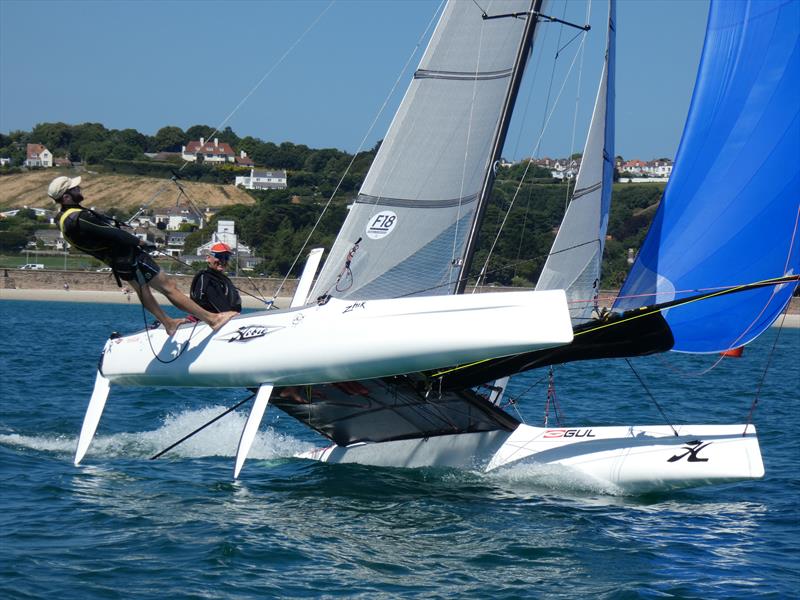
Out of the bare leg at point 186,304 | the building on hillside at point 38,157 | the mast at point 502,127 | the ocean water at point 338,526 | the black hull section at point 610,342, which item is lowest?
the ocean water at point 338,526

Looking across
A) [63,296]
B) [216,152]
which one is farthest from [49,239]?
[216,152]

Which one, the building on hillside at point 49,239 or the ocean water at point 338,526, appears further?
the building on hillside at point 49,239

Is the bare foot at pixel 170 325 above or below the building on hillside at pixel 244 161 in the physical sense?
below

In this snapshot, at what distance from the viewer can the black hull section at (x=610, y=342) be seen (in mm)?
7402

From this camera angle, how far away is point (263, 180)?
106m

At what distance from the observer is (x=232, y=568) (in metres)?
5.75

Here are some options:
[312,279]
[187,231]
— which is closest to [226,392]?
[312,279]

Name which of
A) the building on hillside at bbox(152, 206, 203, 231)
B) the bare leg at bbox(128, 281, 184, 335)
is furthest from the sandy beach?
the bare leg at bbox(128, 281, 184, 335)

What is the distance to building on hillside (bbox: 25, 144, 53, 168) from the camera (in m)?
118

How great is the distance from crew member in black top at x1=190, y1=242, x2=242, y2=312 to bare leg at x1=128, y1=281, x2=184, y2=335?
0.27 m

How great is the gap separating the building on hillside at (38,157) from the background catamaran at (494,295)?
113651 millimetres

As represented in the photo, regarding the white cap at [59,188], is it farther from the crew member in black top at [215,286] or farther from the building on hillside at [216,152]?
the building on hillside at [216,152]

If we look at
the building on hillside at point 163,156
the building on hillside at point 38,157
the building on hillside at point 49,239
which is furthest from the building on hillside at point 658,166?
the building on hillside at point 49,239

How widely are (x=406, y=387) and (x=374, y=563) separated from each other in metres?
2.32
